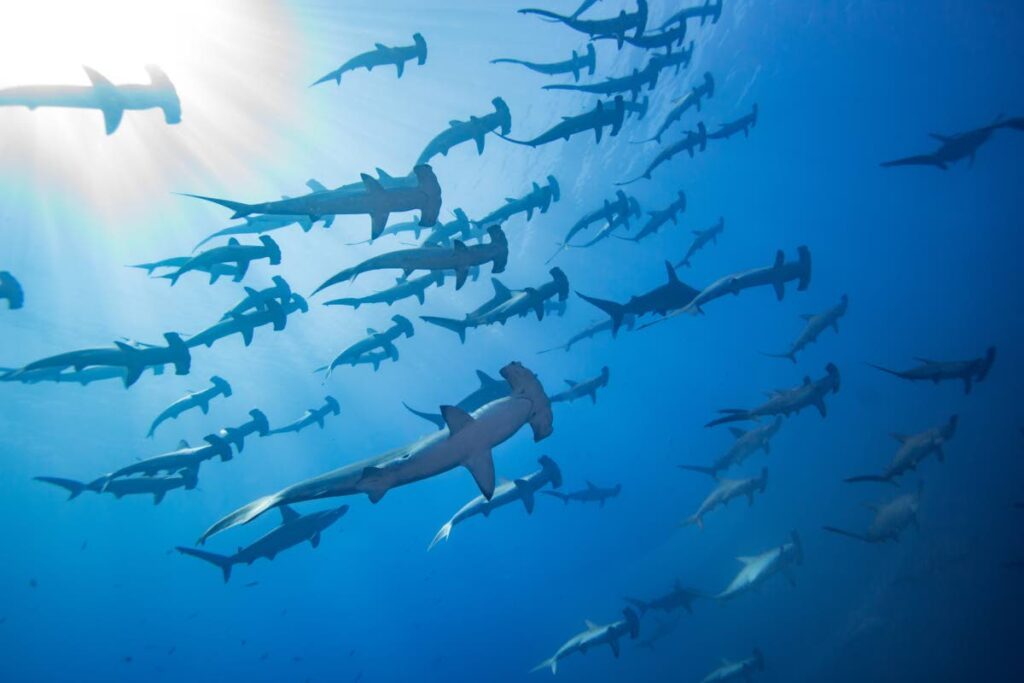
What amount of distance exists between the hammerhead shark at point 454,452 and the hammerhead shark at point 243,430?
305 inches

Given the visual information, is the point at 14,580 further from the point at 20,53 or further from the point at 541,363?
the point at 20,53

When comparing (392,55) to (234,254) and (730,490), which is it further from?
(730,490)

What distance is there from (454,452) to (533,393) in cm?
77

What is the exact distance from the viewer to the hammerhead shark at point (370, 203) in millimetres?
5445

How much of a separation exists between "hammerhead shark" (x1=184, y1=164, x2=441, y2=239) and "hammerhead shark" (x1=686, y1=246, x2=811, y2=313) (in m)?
4.63

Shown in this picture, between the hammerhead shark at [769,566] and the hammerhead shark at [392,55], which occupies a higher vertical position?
the hammerhead shark at [392,55]

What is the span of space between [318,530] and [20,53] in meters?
16.1

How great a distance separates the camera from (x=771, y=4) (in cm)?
2567

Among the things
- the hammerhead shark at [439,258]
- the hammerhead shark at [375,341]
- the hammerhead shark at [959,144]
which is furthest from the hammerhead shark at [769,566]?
the hammerhead shark at [439,258]

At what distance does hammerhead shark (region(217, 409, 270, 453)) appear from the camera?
37.1 feet

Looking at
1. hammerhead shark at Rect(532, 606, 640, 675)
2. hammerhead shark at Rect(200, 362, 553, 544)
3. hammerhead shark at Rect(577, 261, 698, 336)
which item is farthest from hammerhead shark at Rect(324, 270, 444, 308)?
hammerhead shark at Rect(532, 606, 640, 675)

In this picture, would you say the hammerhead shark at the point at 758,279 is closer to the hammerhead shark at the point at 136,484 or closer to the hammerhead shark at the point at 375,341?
the hammerhead shark at the point at 375,341

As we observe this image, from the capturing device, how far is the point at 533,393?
4.25m

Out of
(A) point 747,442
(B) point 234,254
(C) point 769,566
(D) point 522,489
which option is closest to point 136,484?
(B) point 234,254
